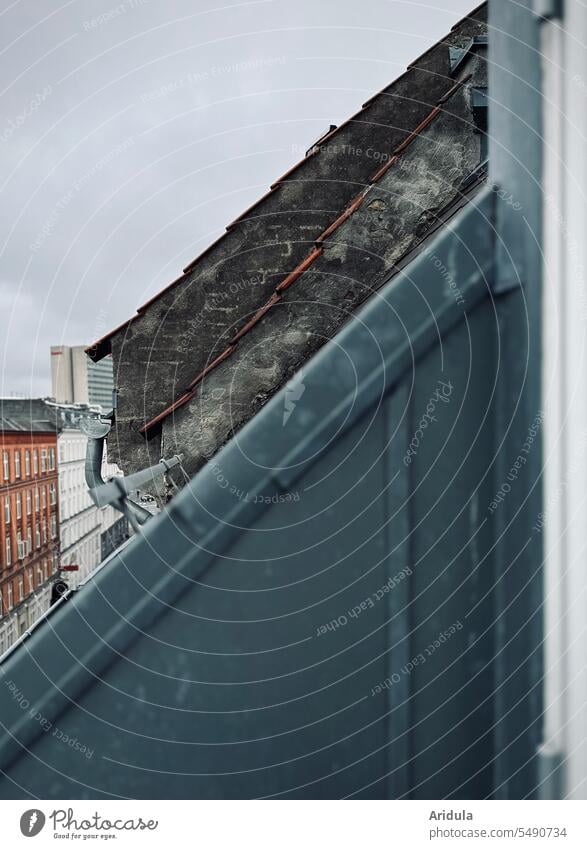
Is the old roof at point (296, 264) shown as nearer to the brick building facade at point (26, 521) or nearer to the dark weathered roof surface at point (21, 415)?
the dark weathered roof surface at point (21, 415)

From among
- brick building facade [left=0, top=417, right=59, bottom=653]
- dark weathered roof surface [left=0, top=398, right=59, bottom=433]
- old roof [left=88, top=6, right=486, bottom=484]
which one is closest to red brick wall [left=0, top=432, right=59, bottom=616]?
brick building facade [left=0, top=417, right=59, bottom=653]

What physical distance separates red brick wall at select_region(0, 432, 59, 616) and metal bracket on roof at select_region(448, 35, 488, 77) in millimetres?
23960

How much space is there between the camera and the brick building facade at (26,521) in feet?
84.6

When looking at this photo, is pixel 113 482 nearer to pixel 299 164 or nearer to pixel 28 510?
pixel 299 164

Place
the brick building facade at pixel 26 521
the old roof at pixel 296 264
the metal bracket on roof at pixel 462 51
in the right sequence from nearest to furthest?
the metal bracket on roof at pixel 462 51
the old roof at pixel 296 264
the brick building facade at pixel 26 521

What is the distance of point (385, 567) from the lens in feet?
2.75

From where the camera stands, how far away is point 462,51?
299 cm

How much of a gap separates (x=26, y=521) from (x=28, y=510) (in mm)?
678

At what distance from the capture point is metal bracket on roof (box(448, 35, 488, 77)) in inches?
113

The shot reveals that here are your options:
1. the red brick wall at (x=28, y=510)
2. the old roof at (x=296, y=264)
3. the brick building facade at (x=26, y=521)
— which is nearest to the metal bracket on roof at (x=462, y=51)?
the old roof at (x=296, y=264)

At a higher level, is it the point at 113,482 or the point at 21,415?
the point at 21,415

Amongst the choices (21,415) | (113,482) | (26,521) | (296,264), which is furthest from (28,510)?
(113,482)

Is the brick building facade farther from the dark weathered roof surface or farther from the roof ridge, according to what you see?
the roof ridge

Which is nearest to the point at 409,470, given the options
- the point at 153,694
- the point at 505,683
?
the point at 505,683
